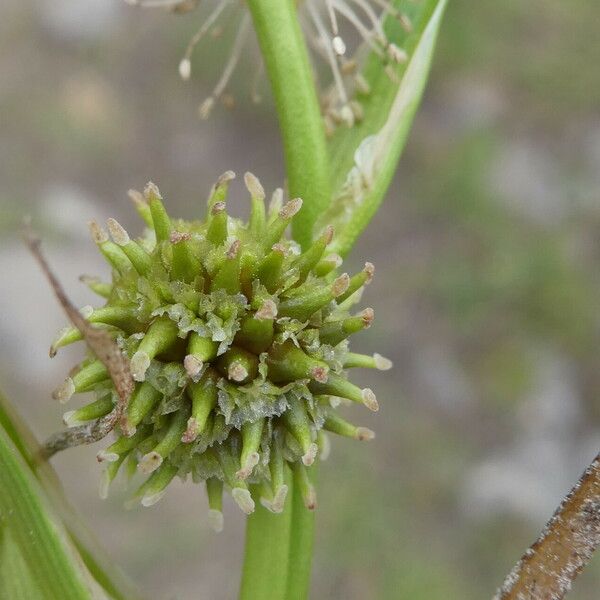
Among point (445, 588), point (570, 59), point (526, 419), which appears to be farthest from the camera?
point (570, 59)

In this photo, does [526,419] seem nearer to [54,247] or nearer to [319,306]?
[54,247]

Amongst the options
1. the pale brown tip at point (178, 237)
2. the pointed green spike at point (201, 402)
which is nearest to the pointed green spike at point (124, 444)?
the pointed green spike at point (201, 402)

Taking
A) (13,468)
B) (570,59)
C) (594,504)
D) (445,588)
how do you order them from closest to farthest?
(594,504), (13,468), (445,588), (570,59)

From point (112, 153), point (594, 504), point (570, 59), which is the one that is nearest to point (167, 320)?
point (594, 504)

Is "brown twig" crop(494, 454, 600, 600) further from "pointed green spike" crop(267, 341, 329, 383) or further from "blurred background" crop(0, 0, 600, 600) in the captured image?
"blurred background" crop(0, 0, 600, 600)

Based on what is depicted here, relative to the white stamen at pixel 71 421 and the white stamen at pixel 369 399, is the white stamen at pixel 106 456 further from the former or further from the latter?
the white stamen at pixel 369 399

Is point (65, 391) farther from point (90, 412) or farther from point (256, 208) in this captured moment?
point (256, 208)

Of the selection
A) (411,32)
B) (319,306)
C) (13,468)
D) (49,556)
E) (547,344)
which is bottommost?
(49,556)
